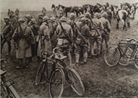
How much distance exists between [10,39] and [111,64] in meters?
2.62

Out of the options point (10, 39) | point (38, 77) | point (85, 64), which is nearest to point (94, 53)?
point (85, 64)

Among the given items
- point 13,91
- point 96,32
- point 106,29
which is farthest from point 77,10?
point 13,91

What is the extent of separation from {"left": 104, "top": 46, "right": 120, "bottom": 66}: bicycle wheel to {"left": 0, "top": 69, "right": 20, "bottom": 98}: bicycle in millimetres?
2408

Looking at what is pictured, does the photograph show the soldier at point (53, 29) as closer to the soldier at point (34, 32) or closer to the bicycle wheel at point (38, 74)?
the soldier at point (34, 32)

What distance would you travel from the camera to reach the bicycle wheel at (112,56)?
4848 millimetres

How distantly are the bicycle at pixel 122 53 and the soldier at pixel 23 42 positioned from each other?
1.97 metres

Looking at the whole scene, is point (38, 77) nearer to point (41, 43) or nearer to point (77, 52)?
point (41, 43)

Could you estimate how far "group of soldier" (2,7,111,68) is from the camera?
462 cm

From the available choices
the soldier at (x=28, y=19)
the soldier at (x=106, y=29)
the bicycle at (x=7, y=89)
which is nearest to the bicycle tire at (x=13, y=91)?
the bicycle at (x=7, y=89)

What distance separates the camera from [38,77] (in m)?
4.66

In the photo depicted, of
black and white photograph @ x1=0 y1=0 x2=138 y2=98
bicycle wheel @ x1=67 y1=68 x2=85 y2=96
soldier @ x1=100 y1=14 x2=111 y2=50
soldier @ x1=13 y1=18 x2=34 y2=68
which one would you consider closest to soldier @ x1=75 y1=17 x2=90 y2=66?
black and white photograph @ x1=0 y1=0 x2=138 y2=98

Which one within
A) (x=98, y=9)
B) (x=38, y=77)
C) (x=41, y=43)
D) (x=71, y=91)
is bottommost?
(x=71, y=91)

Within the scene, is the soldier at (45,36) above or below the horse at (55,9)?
below

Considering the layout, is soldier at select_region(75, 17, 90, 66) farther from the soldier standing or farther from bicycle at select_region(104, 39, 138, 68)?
the soldier standing
